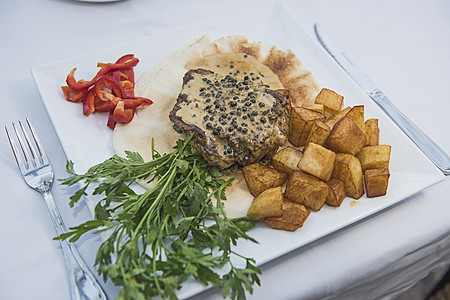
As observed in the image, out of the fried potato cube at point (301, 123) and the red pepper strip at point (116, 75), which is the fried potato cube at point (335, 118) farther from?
the red pepper strip at point (116, 75)

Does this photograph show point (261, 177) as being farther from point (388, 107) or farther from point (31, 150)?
point (31, 150)

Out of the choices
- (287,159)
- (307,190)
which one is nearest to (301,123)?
(287,159)

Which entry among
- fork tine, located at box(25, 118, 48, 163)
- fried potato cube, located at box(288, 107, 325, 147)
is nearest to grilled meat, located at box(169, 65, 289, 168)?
fried potato cube, located at box(288, 107, 325, 147)

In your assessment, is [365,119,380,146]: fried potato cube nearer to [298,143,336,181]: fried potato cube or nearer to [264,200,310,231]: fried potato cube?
[298,143,336,181]: fried potato cube

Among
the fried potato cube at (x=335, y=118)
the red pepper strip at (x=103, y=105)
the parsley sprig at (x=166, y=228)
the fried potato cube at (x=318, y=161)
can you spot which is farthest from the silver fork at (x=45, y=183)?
the fried potato cube at (x=335, y=118)

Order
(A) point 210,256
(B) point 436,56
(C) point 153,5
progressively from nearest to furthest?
(A) point 210,256 → (B) point 436,56 → (C) point 153,5

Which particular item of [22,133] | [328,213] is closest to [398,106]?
[328,213]

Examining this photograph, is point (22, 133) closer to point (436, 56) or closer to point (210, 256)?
point (210, 256)
